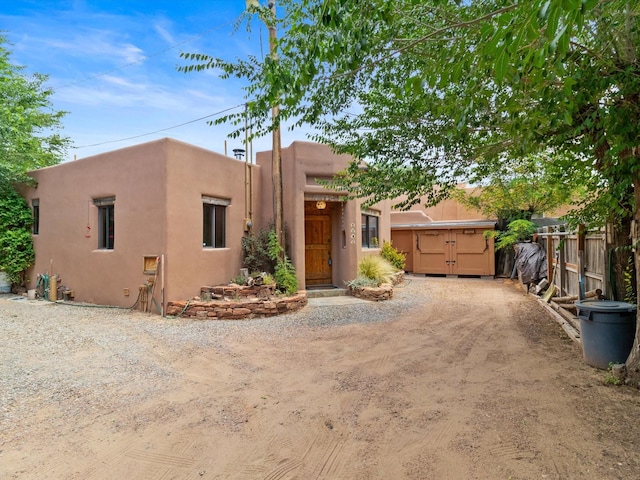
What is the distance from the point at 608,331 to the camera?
13.0ft

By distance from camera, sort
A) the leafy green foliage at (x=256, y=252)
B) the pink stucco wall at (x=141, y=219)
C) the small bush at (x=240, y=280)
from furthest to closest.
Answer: the leafy green foliage at (x=256, y=252)
the small bush at (x=240, y=280)
the pink stucco wall at (x=141, y=219)

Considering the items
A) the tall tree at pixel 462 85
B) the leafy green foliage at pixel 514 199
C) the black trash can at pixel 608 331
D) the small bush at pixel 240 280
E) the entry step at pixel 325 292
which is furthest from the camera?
the leafy green foliage at pixel 514 199

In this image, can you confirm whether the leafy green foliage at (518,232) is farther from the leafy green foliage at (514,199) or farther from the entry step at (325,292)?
the entry step at (325,292)

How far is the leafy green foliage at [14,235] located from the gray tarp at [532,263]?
14.2 m

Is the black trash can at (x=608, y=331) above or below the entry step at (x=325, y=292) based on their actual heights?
above

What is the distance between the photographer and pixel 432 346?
5258 mm

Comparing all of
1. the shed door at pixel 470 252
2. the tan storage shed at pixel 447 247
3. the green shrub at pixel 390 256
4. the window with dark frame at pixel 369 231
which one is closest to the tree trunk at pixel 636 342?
the window with dark frame at pixel 369 231

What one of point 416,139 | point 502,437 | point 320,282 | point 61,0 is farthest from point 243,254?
point 61,0

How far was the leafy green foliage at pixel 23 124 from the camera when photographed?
9625mm

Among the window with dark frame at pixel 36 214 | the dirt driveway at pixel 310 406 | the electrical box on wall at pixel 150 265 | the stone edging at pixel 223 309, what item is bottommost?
the dirt driveway at pixel 310 406

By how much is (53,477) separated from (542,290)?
34.1ft

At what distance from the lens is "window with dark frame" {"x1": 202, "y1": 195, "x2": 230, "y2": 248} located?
27.5 feet

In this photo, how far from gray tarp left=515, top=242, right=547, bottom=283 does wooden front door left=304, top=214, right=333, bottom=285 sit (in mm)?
5708

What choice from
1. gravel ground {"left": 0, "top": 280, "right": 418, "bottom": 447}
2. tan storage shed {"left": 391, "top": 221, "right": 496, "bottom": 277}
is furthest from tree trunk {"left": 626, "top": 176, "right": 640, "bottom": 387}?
tan storage shed {"left": 391, "top": 221, "right": 496, "bottom": 277}
